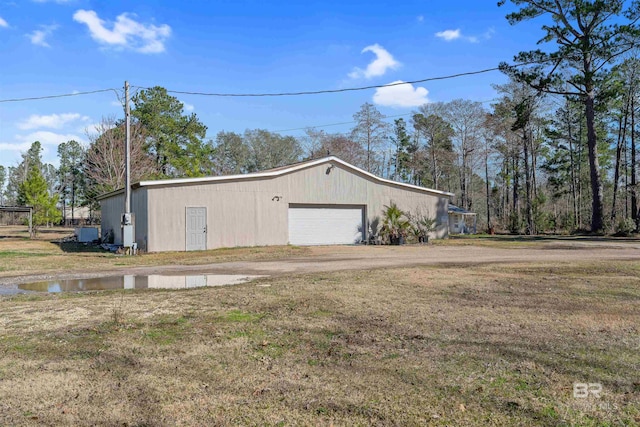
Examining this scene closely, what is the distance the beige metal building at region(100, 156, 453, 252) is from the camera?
18.1 meters

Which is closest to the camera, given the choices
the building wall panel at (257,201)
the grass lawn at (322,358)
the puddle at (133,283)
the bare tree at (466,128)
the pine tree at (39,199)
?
the grass lawn at (322,358)

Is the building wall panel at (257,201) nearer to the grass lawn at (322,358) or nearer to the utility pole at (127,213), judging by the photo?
the utility pole at (127,213)

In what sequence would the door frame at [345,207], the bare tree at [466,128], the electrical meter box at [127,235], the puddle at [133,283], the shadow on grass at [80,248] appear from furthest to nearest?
the bare tree at [466,128] < the door frame at [345,207] < the shadow on grass at [80,248] < the electrical meter box at [127,235] < the puddle at [133,283]

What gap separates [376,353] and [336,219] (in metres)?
18.5

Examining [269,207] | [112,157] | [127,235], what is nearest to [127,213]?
[127,235]

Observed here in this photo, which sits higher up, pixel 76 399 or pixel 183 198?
pixel 183 198

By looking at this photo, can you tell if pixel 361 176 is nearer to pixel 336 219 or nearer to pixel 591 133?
pixel 336 219

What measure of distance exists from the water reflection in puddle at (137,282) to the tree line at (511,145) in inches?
758

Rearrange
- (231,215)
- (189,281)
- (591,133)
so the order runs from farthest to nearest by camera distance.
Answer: (591,133) → (231,215) → (189,281)

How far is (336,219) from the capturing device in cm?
2266

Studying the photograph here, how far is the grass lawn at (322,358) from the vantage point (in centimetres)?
302

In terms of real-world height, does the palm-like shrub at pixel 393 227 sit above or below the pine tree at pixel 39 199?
below

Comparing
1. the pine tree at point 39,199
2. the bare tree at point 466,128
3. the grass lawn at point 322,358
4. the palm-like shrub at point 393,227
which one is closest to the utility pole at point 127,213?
the grass lawn at point 322,358

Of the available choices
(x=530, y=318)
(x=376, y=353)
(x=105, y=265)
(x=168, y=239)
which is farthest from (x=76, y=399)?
(x=168, y=239)
